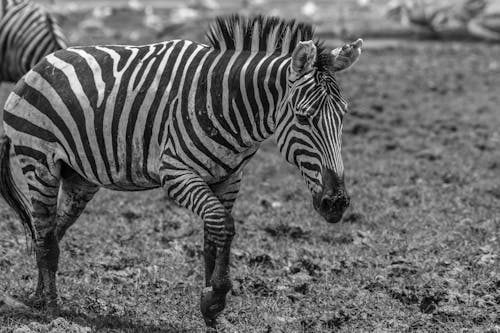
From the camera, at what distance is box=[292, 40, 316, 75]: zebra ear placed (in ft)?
17.4

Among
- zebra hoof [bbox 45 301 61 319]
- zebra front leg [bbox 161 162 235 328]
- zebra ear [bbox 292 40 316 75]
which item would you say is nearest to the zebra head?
zebra ear [bbox 292 40 316 75]

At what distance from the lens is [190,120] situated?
19.0 feet

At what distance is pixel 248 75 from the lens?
574 centimetres

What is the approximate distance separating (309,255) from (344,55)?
2.58m

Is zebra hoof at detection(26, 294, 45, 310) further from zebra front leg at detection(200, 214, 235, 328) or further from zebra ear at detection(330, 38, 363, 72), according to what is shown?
zebra ear at detection(330, 38, 363, 72)

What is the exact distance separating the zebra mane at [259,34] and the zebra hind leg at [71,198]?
1570 mm

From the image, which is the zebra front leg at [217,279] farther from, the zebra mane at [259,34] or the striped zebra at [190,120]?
the zebra mane at [259,34]

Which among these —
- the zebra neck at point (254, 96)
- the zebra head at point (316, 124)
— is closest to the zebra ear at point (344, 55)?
the zebra head at point (316, 124)

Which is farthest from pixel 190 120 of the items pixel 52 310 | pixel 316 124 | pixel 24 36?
pixel 24 36

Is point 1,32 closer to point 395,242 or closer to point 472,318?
point 395,242

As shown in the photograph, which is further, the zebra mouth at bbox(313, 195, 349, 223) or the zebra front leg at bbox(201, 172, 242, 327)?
the zebra front leg at bbox(201, 172, 242, 327)

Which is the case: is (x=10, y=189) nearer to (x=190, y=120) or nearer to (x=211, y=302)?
(x=190, y=120)

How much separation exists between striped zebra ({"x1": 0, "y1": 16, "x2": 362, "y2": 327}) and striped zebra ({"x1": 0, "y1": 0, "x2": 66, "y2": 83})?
5587 millimetres

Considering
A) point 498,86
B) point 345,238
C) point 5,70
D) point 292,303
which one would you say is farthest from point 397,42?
point 292,303
